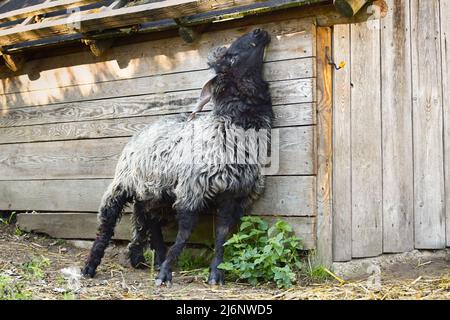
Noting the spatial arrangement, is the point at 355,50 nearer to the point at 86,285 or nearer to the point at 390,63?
the point at 390,63


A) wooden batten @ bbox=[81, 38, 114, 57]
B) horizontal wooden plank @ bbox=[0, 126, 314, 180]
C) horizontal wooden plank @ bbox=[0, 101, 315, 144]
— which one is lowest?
horizontal wooden plank @ bbox=[0, 126, 314, 180]

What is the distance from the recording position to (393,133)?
566cm

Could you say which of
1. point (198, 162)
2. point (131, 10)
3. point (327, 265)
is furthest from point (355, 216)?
point (131, 10)

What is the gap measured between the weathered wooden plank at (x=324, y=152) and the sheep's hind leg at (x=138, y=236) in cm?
175

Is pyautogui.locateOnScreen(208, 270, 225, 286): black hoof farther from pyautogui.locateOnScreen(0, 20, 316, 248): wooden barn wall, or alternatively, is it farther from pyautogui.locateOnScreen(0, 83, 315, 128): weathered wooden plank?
pyautogui.locateOnScreen(0, 83, 315, 128): weathered wooden plank

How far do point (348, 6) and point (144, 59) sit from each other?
7.72ft

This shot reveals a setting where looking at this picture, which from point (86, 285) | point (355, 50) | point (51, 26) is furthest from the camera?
point (51, 26)

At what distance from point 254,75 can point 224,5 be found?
0.66m

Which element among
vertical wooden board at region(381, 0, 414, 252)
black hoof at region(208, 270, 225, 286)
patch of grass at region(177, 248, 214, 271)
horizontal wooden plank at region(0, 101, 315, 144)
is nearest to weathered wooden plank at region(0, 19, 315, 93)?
horizontal wooden plank at region(0, 101, 315, 144)

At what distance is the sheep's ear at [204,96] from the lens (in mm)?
5432

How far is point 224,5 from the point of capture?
5.22 m

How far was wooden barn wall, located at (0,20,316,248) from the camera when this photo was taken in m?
5.27

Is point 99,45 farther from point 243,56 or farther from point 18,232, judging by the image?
point 18,232

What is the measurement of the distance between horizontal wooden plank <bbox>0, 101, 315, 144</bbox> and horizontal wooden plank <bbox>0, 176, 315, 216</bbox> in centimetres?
50
